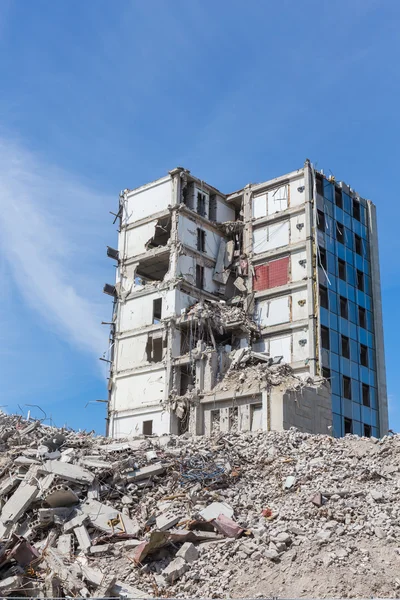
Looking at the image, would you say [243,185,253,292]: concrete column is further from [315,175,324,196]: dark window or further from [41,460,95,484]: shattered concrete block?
[41,460,95,484]: shattered concrete block

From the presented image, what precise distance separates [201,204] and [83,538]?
33.4 metres

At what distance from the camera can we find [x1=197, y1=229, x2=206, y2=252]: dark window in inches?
1777

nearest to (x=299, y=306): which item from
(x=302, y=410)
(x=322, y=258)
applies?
(x=322, y=258)

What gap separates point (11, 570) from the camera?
1391 cm

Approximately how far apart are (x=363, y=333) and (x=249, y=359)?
10960 millimetres

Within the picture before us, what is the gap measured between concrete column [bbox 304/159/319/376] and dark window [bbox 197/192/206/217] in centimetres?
660

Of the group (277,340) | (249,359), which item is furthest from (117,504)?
(277,340)

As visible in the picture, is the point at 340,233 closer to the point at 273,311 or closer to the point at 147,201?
the point at 273,311

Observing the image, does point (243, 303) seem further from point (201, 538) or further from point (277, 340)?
point (201, 538)

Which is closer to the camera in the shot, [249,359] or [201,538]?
[201,538]

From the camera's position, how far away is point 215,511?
1577 cm

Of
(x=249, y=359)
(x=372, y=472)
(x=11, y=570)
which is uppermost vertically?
(x=249, y=359)

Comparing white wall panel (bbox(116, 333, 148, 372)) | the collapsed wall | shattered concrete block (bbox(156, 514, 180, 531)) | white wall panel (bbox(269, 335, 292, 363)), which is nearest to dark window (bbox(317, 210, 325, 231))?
the collapsed wall

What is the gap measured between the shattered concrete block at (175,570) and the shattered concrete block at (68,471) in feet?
13.1
